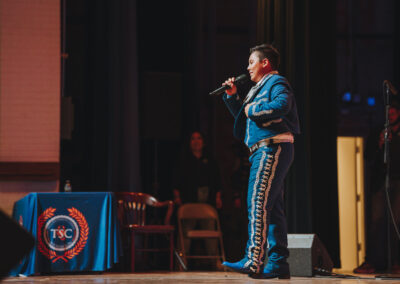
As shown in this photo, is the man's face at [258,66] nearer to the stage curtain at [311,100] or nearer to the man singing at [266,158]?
the man singing at [266,158]

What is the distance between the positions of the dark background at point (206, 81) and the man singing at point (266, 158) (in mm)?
2217

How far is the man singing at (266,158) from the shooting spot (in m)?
3.54

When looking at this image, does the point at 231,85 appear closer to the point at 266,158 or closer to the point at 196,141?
the point at 266,158

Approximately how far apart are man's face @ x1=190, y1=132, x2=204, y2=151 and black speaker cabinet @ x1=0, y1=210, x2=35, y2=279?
559cm

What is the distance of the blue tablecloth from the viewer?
520cm

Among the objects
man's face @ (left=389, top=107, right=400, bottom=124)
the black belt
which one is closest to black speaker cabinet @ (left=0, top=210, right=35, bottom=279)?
the black belt

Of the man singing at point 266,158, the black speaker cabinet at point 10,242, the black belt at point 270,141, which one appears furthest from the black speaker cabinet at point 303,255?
the black speaker cabinet at point 10,242

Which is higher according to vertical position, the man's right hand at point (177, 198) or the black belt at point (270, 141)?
the black belt at point (270, 141)

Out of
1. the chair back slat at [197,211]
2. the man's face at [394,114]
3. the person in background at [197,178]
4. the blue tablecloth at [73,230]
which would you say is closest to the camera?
the blue tablecloth at [73,230]

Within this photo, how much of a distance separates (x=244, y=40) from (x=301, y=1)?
3.69m

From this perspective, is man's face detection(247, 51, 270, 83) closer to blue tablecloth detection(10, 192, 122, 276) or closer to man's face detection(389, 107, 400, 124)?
blue tablecloth detection(10, 192, 122, 276)

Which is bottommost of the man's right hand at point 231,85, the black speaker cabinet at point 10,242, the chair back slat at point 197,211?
the chair back slat at point 197,211

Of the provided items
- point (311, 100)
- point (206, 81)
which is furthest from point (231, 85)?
point (206, 81)

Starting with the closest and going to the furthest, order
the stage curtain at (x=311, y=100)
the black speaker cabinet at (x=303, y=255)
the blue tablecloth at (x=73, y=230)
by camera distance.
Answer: the black speaker cabinet at (x=303, y=255)
the blue tablecloth at (x=73, y=230)
the stage curtain at (x=311, y=100)
